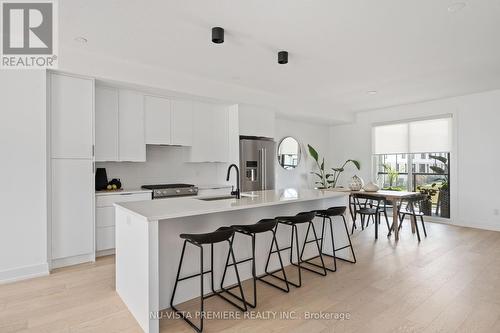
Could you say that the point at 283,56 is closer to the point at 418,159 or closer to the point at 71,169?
the point at 71,169

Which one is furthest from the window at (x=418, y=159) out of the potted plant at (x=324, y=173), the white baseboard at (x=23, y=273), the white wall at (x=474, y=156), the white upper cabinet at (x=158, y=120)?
the white baseboard at (x=23, y=273)

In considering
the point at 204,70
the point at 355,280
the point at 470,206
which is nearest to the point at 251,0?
the point at 204,70

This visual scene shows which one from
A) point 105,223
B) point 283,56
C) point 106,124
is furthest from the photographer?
point 106,124

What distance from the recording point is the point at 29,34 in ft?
9.64

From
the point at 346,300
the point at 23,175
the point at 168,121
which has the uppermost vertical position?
the point at 168,121

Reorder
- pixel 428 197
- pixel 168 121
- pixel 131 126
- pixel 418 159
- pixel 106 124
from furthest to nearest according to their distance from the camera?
pixel 418 159 < pixel 428 197 < pixel 168 121 < pixel 131 126 < pixel 106 124

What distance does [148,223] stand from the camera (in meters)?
2.03

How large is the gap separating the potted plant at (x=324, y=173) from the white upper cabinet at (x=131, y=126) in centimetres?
418

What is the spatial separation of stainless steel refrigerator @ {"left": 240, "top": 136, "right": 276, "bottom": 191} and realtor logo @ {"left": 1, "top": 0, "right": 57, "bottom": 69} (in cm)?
300

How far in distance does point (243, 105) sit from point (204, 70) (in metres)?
1.21

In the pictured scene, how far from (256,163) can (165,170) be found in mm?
1639

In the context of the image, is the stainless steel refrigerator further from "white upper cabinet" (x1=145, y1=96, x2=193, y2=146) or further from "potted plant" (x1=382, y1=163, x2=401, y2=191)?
"potted plant" (x1=382, y1=163, x2=401, y2=191)

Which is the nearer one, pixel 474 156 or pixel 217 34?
pixel 217 34

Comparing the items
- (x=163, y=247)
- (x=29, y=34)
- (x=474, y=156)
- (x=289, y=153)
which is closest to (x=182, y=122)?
(x=29, y=34)
